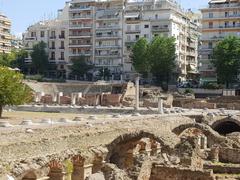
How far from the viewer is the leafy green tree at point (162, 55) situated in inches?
3046

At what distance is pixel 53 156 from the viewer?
2164 centimetres

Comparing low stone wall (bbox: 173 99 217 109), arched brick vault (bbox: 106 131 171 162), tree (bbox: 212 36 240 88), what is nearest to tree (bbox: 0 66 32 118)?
arched brick vault (bbox: 106 131 171 162)

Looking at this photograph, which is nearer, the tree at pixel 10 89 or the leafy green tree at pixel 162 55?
the tree at pixel 10 89

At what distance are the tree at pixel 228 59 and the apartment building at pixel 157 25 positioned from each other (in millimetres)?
13605

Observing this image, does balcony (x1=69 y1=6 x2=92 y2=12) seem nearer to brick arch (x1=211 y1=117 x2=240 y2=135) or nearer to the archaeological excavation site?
brick arch (x1=211 y1=117 x2=240 y2=135)

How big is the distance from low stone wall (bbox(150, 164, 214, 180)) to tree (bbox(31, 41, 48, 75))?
2897 inches

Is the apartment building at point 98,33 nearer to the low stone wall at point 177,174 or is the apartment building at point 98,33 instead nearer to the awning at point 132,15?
the awning at point 132,15

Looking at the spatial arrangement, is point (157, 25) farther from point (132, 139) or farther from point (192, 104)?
point (132, 139)

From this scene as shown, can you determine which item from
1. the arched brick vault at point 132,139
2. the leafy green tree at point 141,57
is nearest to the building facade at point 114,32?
the leafy green tree at point 141,57

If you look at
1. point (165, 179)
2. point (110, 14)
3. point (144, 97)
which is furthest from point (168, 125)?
point (110, 14)

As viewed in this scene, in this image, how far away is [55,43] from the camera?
98188 mm

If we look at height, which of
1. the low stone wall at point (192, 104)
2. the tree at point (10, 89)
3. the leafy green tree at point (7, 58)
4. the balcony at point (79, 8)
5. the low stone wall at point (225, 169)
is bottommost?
the low stone wall at point (225, 169)

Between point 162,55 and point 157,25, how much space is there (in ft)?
37.5

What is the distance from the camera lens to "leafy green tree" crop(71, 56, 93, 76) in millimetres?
90250
